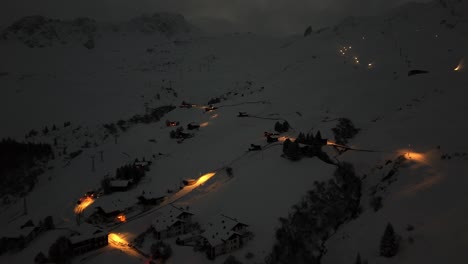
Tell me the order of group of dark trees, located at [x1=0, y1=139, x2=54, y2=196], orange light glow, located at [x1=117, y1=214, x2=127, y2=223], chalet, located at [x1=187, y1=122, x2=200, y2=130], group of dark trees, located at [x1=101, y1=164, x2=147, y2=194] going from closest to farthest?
1. orange light glow, located at [x1=117, y1=214, x2=127, y2=223]
2. group of dark trees, located at [x1=101, y1=164, x2=147, y2=194]
3. group of dark trees, located at [x1=0, y1=139, x2=54, y2=196]
4. chalet, located at [x1=187, y1=122, x2=200, y2=130]

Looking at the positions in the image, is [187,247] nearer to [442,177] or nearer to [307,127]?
[442,177]

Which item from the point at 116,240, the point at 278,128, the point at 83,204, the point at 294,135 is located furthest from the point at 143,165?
the point at 294,135

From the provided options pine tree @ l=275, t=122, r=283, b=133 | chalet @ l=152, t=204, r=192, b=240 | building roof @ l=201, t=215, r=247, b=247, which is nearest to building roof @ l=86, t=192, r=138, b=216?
chalet @ l=152, t=204, r=192, b=240

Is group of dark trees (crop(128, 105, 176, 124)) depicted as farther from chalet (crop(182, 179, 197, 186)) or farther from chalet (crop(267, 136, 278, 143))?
chalet (crop(182, 179, 197, 186))

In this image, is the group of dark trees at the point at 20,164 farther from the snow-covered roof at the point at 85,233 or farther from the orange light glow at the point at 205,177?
the orange light glow at the point at 205,177

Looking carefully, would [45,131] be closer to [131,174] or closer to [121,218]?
[131,174]
